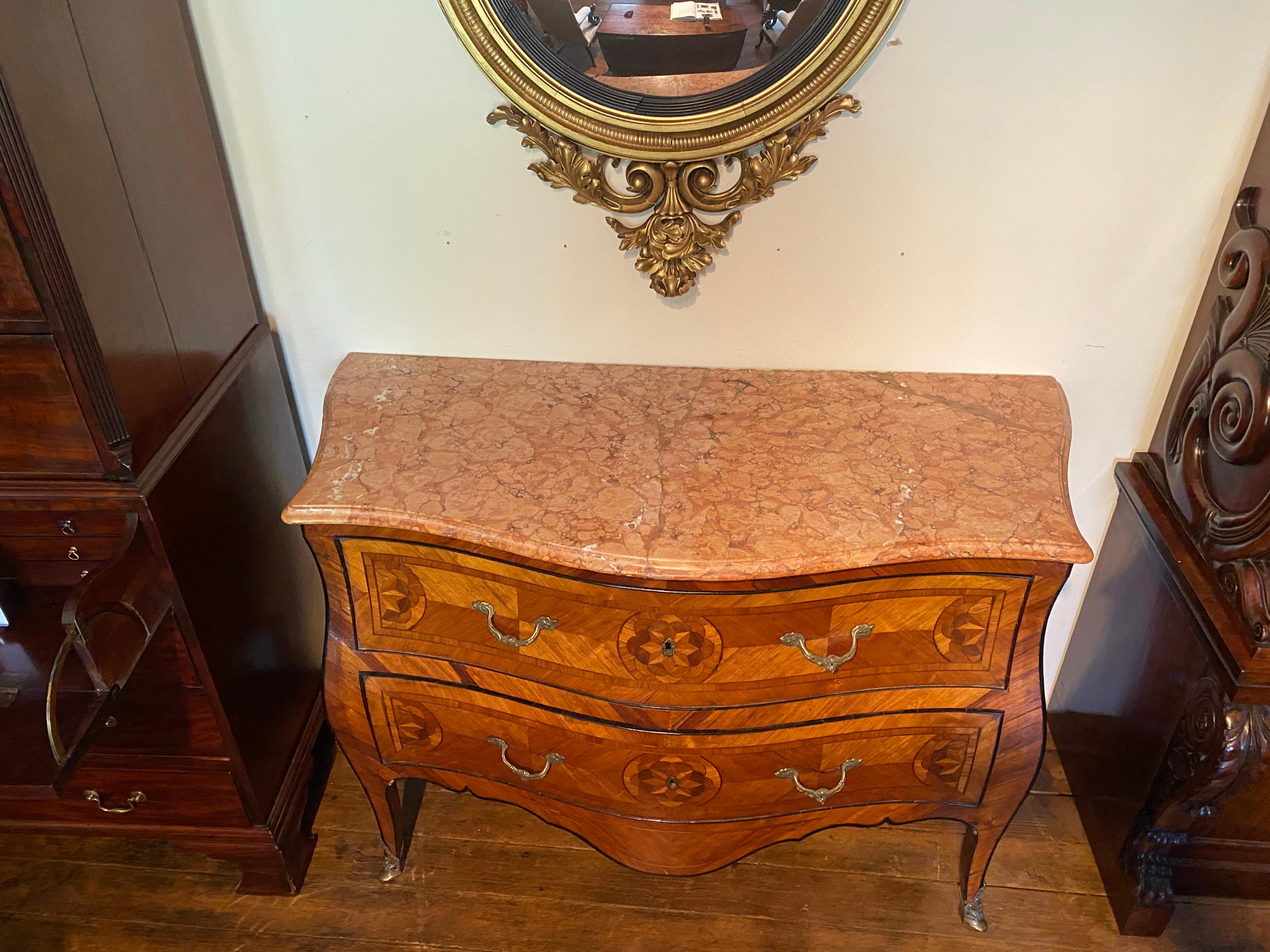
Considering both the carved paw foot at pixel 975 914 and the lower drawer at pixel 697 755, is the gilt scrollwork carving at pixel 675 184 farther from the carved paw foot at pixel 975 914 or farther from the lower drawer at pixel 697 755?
the carved paw foot at pixel 975 914

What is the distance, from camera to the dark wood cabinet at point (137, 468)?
3.51 feet

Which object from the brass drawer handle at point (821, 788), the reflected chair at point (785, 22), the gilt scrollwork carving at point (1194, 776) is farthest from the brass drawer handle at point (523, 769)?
the reflected chair at point (785, 22)

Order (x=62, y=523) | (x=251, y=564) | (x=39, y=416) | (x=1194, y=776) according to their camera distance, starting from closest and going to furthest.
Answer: (x=39, y=416)
(x=62, y=523)
(x=1194, y=776)
(x=251, y=564)

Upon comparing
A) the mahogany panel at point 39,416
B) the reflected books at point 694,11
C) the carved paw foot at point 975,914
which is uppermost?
the reflected books at point 694,11

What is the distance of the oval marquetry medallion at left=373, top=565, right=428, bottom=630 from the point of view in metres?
1.28

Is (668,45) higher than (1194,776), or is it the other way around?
(668,45)

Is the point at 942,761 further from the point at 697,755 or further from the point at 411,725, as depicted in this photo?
the point at 411,725

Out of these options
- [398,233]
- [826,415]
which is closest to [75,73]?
[398,233]

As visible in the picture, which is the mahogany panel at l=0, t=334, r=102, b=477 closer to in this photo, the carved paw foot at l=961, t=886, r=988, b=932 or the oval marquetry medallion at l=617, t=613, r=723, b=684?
the oval marquetry medallion at l=617, t=613, r=723, b=684

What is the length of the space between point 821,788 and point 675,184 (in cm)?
100

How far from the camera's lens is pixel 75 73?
1073mm

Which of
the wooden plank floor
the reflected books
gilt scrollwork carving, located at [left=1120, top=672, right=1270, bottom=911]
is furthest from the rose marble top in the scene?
the wooden plank floor

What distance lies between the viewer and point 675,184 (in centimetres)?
137

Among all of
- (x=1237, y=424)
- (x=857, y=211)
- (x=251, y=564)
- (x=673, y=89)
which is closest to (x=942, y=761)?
(x=1237, y=424)
